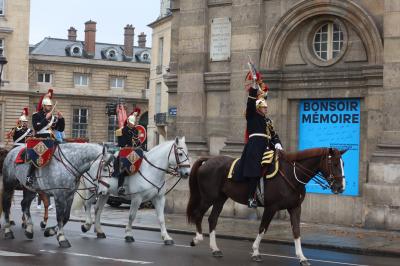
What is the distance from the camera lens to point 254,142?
568 inches

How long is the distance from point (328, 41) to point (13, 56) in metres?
59.8

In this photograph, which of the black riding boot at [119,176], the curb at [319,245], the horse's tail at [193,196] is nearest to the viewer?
the horse's tail at [193,196]

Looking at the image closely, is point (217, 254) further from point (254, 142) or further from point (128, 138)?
point (128, 138)

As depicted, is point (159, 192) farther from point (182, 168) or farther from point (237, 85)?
point (237, 85)

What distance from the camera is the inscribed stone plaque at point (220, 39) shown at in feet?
79.3

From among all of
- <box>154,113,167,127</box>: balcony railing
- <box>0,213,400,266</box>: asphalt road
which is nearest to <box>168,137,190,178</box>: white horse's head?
<box>0,213,400,266</box>: asphalt road

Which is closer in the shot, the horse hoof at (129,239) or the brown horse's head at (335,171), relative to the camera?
the brown horse's head at (335,171)

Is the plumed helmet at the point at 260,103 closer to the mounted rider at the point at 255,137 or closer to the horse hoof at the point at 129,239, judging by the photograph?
the mounted rider at the point at 255,137

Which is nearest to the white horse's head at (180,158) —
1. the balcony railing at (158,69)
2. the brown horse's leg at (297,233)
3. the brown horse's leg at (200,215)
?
the brown horse's leg at (200,215)

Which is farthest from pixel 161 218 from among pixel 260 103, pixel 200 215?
pixel 260 103

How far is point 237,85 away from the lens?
23.4 meters

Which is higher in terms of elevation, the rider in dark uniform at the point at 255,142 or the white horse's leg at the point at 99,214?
the rider in dark uniform at the point at 255,142

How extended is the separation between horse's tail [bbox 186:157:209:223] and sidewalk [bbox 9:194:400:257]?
2.95m

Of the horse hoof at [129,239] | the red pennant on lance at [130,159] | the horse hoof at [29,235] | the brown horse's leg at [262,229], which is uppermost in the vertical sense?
the red pennant on lance at [130,159]
